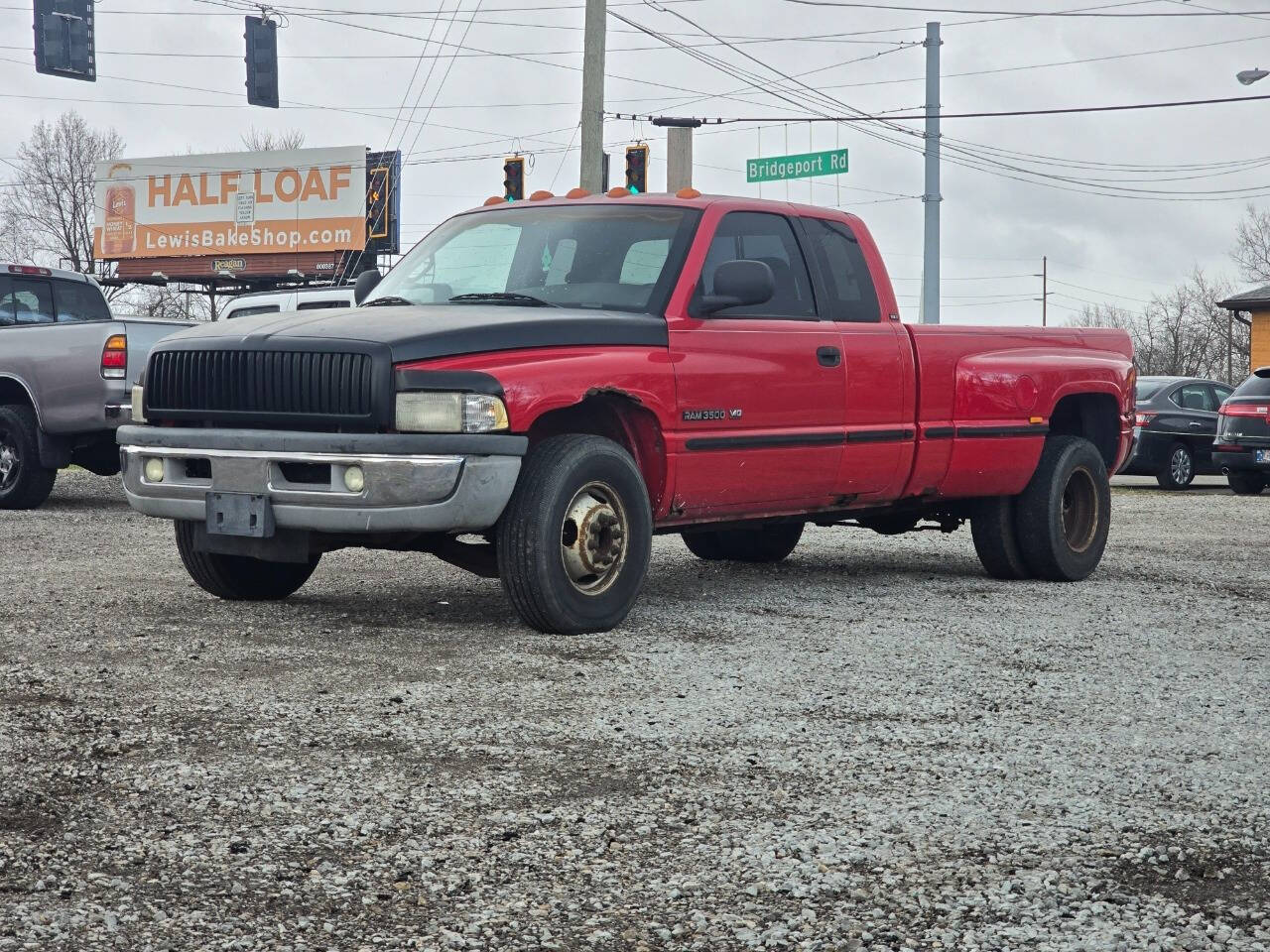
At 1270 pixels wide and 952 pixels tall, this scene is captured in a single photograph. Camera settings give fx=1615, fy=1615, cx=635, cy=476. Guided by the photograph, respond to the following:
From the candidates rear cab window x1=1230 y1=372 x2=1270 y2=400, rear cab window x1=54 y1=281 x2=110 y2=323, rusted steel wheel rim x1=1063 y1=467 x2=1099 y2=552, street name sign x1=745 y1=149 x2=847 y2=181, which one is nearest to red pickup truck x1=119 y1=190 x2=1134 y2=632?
rusted steel wheel rim x1=1063 y1=467 x2=1099 y2=552

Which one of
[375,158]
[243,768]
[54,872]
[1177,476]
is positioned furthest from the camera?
[375,158]

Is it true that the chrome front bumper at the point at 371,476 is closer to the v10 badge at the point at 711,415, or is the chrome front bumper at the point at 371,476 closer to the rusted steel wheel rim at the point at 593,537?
the rusted steel wheel rim at the point at 593,537

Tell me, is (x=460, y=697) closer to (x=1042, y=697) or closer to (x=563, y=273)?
(x=1042, y=697)

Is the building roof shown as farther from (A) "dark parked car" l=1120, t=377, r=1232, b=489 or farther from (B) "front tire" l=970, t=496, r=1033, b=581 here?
(B) "front tire" l=970, t=496, r=1033, b=581

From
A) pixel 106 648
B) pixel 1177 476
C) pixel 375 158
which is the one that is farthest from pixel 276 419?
pixel 375 158

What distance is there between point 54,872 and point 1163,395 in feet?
66.0

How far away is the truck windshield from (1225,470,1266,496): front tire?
14.2 meters

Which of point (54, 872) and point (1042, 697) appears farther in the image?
point (1042, 697)

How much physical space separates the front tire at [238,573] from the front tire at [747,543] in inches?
111

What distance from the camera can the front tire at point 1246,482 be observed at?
1983cm

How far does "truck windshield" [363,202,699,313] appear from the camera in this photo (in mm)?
7211

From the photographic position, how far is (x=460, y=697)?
525 centimetres

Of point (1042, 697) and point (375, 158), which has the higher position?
point (375, 158)

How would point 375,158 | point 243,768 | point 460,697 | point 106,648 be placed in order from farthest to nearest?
point 375,158 < point 106,648 < point 460,697 < point 243,768
